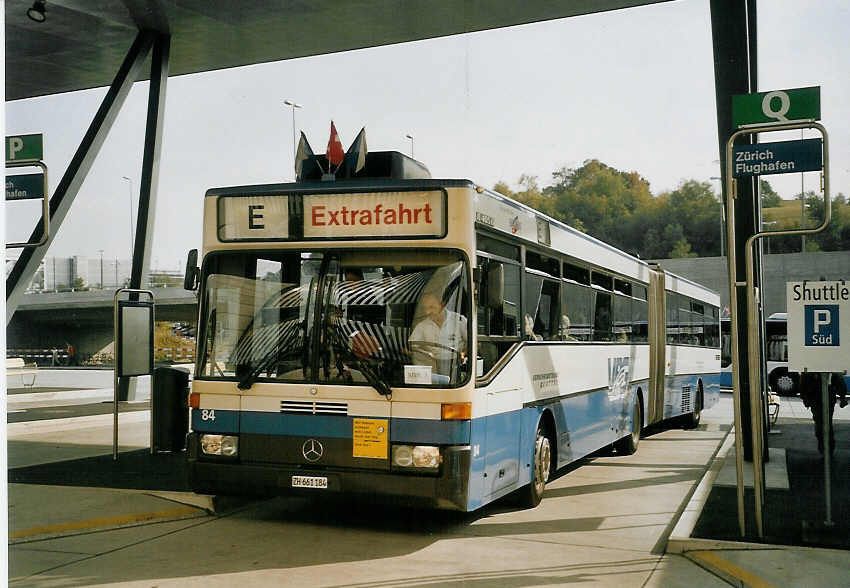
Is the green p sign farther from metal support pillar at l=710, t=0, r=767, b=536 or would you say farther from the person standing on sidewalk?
the person standing on sidewalk

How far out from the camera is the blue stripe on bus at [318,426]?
7.23 m

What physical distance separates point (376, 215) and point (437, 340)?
1168 millimetres

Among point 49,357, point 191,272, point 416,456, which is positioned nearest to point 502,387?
point 416,456

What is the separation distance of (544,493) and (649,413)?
566 cm

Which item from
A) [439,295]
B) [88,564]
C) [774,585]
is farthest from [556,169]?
[88,564]

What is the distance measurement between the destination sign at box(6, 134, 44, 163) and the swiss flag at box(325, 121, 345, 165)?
241cm

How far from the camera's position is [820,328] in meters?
7.80

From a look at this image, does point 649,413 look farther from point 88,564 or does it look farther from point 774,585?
point 88,564

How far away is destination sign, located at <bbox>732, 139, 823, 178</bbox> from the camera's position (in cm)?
753

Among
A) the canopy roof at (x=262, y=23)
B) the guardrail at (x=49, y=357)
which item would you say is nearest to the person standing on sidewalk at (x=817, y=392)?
the canopy roof at (x=262, y=23)

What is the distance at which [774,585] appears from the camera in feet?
20.2

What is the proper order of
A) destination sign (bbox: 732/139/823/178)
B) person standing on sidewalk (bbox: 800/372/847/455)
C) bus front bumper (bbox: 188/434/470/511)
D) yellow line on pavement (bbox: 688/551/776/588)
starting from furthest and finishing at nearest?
1. person standing on sidewalk (bbox: 800/372/847/455)
2. destination sign (bbox: 732/139/823/178)
3. bus front bumper (bbox: 188/434/470/511)
4. yellow line on pavement (bbox: 688/551/776/588)

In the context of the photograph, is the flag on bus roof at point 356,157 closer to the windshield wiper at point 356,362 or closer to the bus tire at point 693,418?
the windshield wiper at point 356,362

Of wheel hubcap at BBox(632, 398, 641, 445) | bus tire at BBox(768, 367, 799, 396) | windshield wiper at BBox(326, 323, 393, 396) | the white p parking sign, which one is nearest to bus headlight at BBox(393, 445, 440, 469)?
windshield wiper at BBox(326, 323, 393, 396)
